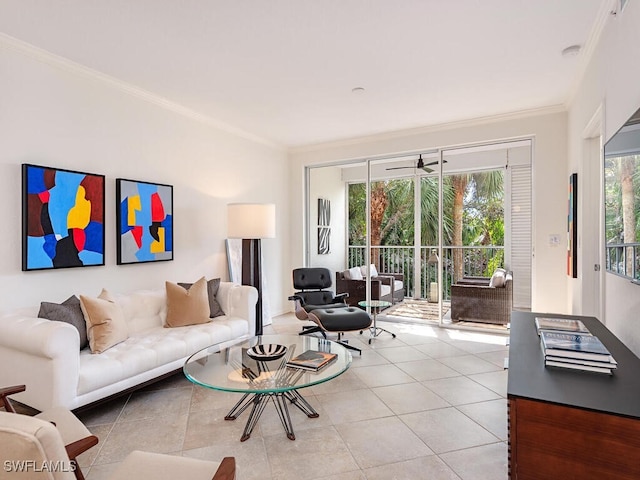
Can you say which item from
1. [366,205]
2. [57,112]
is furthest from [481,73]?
[57,112]

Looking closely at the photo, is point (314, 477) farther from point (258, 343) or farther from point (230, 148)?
point (230, 148)

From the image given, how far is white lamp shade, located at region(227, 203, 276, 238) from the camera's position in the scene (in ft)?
14.0

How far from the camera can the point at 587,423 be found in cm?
118

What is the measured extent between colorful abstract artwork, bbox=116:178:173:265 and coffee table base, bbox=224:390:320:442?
185 cm

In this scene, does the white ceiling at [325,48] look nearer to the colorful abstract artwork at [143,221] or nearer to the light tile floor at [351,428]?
the colorful abstract artwork at [143,221]

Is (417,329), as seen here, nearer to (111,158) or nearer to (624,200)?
(624,200)

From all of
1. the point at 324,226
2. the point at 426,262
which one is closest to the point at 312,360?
the point at 324,226

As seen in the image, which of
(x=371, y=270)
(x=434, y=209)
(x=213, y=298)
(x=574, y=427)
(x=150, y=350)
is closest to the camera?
(x=574, y=427)

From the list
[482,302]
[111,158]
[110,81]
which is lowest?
[482,302]

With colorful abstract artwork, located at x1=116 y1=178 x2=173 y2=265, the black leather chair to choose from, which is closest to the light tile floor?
the black leather chair

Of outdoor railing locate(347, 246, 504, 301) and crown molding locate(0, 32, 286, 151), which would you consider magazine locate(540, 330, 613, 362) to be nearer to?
crown molding locate(0, 32, 286, 151)

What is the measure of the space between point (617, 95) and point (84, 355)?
3753mm

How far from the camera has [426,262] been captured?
6.25m

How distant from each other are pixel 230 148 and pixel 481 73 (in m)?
3.08
